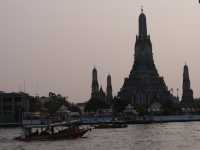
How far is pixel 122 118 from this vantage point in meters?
188

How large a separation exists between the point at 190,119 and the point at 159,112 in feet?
27.3

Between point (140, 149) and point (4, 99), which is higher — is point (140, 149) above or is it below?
below

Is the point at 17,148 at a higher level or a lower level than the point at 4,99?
lower

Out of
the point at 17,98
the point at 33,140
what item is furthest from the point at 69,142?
the point at 17,98

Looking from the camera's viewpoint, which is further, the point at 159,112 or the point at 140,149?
the point at 159,112

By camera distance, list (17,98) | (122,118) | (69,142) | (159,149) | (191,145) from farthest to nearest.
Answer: (122,118) < (17,98) < (69,142) < (191,145) < (159,149)

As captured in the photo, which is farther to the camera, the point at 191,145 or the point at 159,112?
the point at 159,112

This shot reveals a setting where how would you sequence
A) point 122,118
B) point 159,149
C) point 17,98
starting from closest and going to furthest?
point 159,149, point 17,98, point 122,118

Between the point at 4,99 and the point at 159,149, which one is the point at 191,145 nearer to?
the point at 159,149

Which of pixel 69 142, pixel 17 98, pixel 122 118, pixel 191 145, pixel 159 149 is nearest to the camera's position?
pixel 159 149

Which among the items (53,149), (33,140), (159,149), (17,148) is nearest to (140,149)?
(159,149)

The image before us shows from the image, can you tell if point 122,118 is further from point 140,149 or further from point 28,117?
point 140,149

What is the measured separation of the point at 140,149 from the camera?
7344 cm

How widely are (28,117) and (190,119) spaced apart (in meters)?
43.5
